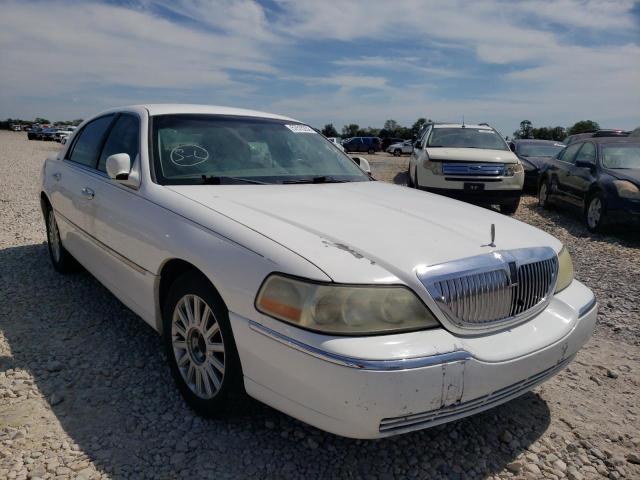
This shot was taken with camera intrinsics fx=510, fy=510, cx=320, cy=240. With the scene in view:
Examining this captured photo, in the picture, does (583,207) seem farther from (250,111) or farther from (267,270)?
(267,270)

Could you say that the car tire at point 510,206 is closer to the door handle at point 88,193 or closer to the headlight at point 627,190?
the headlight at point 627,190

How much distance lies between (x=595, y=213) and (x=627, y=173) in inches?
28.7

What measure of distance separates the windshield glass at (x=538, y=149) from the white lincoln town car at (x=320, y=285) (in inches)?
419

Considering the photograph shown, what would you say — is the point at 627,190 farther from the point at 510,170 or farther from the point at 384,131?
the point at 384,131

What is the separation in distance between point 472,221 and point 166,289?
1.69m

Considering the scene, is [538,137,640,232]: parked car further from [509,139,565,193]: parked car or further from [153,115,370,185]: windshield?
[153,115,370,185]: windshield

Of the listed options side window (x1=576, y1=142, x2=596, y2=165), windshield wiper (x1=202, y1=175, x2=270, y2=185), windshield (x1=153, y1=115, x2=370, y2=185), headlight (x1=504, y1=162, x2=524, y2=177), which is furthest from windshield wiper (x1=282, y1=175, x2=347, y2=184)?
side window (x1=576, y1=142, x2=596, y2=165)

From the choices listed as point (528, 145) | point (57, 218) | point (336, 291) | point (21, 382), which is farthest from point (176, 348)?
point (528, 145)

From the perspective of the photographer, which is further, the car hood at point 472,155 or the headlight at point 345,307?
the car hood at point 472,155

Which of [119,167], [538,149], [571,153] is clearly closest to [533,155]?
[538,149]

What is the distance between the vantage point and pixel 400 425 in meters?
1.91

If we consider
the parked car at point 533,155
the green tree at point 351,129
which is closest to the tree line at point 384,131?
the green tree at point 351,129

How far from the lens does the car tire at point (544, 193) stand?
31.6ft

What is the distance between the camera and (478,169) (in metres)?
8.59
